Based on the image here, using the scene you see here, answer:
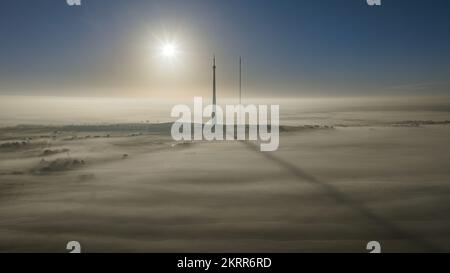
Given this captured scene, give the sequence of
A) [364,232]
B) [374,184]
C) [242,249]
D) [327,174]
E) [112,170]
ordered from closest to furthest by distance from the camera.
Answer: [242,249]
[364,232]
[374,184]
[327,174]
[112,170]

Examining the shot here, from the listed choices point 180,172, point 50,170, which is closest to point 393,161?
point 180,172

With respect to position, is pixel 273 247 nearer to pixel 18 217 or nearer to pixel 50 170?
pixel 18 217

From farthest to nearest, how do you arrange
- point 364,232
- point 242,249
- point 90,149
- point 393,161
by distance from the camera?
→ point 90,149 → point 393,161 → point 364,232 → point 242,249

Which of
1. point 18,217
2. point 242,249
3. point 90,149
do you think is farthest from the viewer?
point 90,149

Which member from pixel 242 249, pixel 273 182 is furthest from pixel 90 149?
pixel 242 249

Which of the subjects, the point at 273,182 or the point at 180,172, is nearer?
the point at 273,182

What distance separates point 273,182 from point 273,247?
40.9ft

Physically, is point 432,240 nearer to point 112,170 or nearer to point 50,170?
point 112,170

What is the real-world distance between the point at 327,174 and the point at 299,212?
39.0 feet

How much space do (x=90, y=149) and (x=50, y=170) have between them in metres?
15.7

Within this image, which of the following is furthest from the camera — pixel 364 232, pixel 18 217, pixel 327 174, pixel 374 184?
pixel 327 174

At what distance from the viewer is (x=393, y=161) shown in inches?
1428

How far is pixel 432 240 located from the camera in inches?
554

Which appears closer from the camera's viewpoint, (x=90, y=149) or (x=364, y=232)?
(x=364, y=232)
